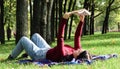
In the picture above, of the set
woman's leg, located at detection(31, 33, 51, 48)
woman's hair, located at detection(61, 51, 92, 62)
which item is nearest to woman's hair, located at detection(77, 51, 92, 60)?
woman's hair, located at detection(61, 51, 92, 62)

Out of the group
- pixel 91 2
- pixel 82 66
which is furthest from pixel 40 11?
pixel 91 2

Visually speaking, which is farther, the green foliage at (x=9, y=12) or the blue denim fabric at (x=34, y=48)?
the green foliage at (x=9, y=12)

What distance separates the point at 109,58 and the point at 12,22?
45.5 metres

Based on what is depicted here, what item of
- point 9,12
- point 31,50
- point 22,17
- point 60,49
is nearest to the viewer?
point 60,49

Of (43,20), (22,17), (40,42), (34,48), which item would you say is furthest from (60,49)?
(43,20)

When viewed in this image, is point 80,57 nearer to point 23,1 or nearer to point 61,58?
point 61,58

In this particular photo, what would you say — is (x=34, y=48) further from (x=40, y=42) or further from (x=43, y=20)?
(x=43, y=20)

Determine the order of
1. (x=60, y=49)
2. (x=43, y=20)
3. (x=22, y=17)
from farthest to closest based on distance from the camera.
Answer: (x=43, y=20), (x=22, y=17), (x=60, y=49)

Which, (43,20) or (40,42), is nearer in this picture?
(40,42)

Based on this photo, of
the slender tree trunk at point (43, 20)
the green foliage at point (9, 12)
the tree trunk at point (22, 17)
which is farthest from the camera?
the green foliage at point (9, 12)

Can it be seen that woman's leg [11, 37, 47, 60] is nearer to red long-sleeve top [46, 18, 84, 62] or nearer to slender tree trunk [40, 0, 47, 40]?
red long-sleeve top [46, 18, 84, 62]

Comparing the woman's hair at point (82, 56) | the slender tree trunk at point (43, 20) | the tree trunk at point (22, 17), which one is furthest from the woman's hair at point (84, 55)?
the slender tree trunk at point (43, 20)

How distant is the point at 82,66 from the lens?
361 inches

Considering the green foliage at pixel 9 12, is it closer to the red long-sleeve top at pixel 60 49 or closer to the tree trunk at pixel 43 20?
the tree trunk at pixel 43 20
